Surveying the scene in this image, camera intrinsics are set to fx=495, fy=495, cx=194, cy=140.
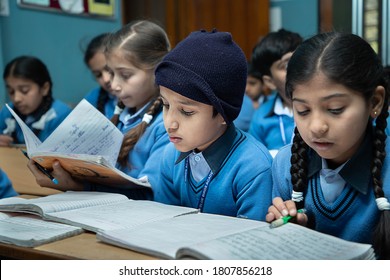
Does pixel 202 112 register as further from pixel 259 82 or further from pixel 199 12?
pixel 199 12

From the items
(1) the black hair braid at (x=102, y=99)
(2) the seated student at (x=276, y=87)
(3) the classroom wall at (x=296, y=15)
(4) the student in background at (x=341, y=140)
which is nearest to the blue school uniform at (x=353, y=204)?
(4) the student in background at (x=341, y=140)

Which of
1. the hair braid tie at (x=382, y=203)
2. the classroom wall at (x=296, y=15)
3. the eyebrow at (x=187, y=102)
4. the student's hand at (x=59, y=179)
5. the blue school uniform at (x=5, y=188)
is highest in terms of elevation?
the classroom wall at (x=296, y=15)

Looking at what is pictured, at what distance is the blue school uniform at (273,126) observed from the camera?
2.18 meters

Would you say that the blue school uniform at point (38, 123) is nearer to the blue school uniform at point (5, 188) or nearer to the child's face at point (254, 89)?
the blue school uniform at point (5, 188)

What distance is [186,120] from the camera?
1.22m

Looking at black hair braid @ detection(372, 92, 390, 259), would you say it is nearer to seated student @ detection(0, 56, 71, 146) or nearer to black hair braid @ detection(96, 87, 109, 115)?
black hair braid @ detection(96, 87, 109, 115)

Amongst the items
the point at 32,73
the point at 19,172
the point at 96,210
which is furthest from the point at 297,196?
the point at 32,73

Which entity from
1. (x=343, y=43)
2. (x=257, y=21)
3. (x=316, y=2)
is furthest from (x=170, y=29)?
(x=343, y=43)

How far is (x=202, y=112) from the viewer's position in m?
1.22

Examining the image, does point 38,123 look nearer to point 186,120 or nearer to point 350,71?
point 186,120

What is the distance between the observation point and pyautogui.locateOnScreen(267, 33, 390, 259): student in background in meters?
0.98

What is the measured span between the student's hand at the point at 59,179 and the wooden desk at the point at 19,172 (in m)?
0.13

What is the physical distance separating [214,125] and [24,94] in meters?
1.61

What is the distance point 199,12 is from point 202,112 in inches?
131
